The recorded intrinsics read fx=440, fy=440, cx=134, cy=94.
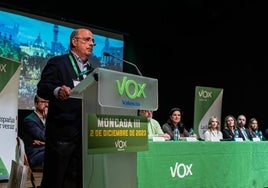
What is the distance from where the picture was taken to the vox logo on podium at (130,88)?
175cm

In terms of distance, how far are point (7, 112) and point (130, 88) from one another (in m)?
1.74

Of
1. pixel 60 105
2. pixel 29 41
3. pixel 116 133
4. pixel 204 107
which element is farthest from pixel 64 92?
pixel 204 107

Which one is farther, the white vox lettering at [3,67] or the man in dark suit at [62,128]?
the white vox lettering at [3,67]

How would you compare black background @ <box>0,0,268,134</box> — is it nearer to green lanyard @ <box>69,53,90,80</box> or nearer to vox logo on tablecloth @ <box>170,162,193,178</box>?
vox logo on tablecloth @ <box>170,162,193,178</box>

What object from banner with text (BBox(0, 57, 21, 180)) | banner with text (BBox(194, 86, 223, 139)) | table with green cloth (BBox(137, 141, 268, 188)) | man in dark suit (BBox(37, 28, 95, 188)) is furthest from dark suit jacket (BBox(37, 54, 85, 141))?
banner with text (BBox(194, 86, 223, 139))

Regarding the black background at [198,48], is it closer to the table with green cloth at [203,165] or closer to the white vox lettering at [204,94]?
the white vox lettering at [204,94]

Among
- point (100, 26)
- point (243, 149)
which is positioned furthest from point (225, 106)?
point (243, 149)

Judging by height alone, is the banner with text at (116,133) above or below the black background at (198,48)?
below

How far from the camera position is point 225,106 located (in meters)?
8.19

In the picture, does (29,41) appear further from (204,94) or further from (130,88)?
(130,88)

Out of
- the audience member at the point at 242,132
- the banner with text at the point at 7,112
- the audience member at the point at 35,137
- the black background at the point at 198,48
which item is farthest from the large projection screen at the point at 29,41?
the audience member at the point at 242,132

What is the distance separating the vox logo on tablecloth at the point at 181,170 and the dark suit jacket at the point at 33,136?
3.50 feet

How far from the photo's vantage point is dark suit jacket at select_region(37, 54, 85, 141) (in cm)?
184

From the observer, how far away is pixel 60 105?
186 centimetres
